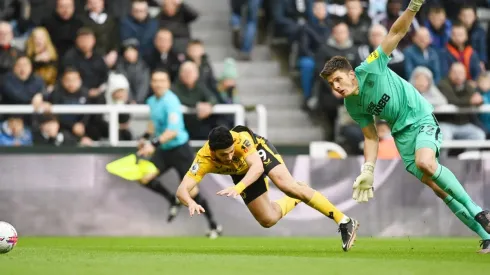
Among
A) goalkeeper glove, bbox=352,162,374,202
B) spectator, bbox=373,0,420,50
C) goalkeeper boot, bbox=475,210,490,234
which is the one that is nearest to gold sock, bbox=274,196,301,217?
goalkeeper glove, bbox=352,162,374,202

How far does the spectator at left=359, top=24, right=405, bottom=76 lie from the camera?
18.8 metres

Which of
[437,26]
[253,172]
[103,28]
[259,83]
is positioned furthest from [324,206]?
[437,26]

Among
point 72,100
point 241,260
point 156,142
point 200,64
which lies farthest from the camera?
point 200,64

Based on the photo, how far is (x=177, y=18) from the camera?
1947cm

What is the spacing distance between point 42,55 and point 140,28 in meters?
1.87

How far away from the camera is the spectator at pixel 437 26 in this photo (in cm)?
2036

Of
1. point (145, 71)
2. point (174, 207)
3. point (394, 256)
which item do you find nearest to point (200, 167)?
point (394, 256)

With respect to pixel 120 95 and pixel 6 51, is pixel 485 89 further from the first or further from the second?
pixel 6 51

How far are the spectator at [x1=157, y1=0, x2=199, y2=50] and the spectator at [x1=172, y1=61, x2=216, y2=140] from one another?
134 centimetres

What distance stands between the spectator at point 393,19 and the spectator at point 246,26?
7.14ft

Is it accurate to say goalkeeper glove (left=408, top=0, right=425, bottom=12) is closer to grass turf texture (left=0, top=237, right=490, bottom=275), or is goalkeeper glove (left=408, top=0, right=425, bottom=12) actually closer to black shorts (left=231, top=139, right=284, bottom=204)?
black shorts (left=231, top=139, right=284, bottom=204)

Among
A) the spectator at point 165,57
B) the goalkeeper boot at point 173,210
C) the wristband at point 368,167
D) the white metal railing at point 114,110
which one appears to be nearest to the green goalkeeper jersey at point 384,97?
the wristband at point 368,167

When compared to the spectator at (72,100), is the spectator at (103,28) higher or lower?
higher

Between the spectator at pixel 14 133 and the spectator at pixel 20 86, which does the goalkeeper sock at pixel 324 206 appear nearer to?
the spectator at pixel 20 86
